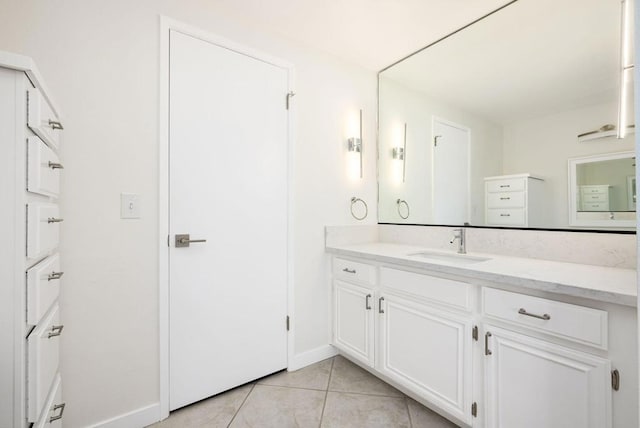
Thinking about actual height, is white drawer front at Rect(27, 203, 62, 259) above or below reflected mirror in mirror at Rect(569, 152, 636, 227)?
below

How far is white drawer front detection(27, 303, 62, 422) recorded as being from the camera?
83cm

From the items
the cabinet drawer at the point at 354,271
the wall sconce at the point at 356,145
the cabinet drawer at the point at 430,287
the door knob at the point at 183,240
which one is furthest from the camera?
the wall sconce at the point at 356,145

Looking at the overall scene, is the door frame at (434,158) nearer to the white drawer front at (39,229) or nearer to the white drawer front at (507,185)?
the white drawer front at (507,185)

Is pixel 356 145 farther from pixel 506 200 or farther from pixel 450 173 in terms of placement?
pixel 506 200

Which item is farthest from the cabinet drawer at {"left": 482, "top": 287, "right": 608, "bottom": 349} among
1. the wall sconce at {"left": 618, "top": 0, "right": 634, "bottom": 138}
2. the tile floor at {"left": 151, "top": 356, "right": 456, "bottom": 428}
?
the wall sconce at {"left": 618, "top": 0, "right": 634, "bottom": 138}

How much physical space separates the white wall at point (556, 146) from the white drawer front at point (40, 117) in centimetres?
215

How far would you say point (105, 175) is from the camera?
4.69 feet

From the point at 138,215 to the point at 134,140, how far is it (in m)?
0.39

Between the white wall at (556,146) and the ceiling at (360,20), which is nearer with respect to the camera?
the white wall at (556,146)

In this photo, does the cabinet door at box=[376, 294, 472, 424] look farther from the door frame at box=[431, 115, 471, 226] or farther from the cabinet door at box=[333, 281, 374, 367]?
the door frame at box=[431, 115, 471, 226]

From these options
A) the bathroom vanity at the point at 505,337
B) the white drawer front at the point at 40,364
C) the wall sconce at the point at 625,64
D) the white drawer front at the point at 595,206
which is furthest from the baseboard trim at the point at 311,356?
the wall sconce at the point at 625,64

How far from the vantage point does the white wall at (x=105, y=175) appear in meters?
1.33

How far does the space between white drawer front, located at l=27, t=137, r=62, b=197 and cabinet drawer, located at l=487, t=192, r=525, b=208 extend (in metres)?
2.14

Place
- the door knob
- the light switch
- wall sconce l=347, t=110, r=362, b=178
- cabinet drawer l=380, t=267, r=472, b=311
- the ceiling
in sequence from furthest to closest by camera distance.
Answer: wall sconce l=347, t=110, r=362, b=178 → the ceiling → the door knob → the light switch → cabinet drawer l=380, t=267, r=472, b=311
